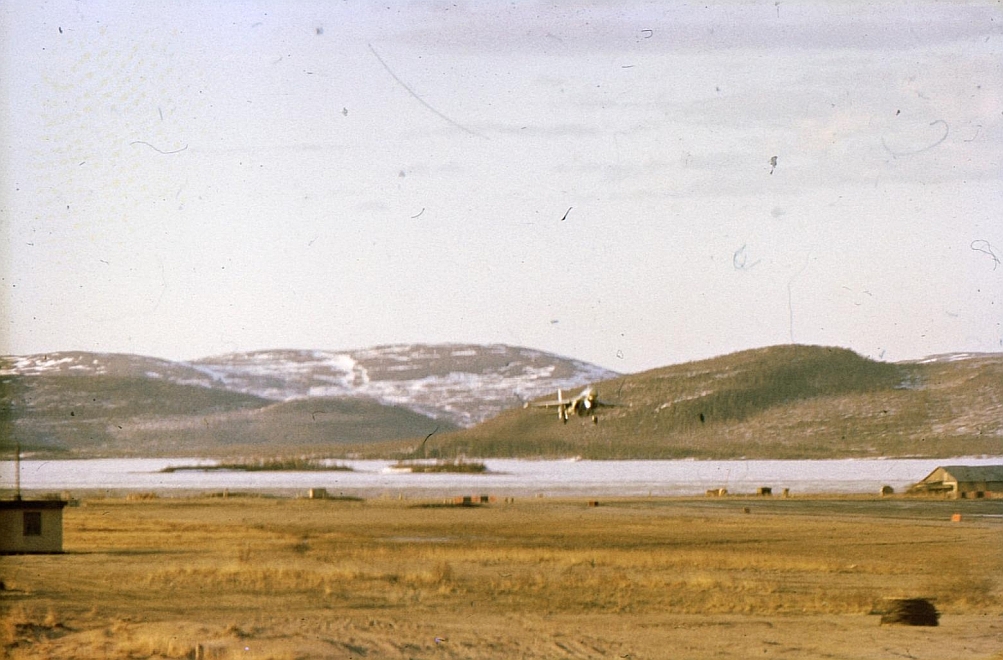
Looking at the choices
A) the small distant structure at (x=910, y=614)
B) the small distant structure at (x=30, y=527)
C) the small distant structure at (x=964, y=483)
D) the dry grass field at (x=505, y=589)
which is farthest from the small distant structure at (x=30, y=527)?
the small distant structure at (x=964, y=483)

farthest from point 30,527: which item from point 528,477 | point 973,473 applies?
point 528,477

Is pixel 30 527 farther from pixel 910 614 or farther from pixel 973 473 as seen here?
pixel 973 473

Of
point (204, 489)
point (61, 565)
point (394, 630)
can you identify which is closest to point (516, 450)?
point (204, 489)

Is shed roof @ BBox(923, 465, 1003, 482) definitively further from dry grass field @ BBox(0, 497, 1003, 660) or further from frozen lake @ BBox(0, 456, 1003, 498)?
dry grass field @ BBox(0, 497, 1003, 660)

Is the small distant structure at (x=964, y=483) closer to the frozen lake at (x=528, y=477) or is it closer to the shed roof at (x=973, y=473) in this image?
the shed roof at (x=973, y=473)

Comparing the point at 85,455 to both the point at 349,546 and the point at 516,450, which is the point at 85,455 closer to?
the point at 516,450

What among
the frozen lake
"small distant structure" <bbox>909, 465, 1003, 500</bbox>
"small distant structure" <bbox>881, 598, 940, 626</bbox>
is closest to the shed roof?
"small distant structure" <bbox>909, 465, 1003, 500</bbox>
